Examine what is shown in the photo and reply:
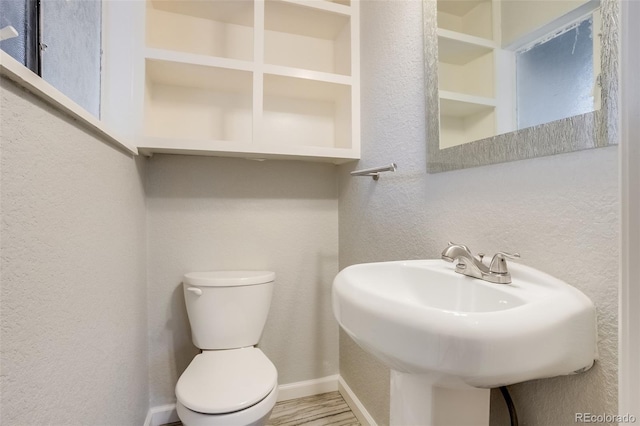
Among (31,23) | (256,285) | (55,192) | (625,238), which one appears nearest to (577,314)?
(625,238)

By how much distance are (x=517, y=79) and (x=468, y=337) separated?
0.69 meters

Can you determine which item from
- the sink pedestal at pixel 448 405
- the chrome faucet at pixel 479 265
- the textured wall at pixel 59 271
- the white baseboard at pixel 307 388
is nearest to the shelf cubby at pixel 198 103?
the textured wall at pixel 59 271

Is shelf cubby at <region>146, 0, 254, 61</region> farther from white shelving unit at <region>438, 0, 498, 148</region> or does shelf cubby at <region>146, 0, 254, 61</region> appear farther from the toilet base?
the toilet base

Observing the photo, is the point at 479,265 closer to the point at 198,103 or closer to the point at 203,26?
the point at 198,103

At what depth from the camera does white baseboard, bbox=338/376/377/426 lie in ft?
4.63

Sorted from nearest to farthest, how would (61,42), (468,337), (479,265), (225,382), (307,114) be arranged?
(468,337) → (479,265) → (61,42) → (225,382) → (307,114)

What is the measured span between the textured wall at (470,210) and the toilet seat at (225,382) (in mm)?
516

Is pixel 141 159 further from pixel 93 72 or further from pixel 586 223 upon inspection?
pixel 586 223

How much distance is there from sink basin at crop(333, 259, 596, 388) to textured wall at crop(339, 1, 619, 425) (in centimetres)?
6

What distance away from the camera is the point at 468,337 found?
0.44 meters

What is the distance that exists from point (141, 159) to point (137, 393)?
3.24ft

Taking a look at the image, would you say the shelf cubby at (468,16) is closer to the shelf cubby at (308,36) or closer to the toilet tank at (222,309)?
the shelf cubby at (308,36)

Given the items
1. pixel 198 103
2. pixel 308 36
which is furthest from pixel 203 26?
pixel 308 36

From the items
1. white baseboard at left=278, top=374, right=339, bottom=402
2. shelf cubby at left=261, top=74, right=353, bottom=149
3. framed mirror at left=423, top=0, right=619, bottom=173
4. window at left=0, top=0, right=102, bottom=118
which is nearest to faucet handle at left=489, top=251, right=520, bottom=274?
framed mirror at left=423, top=0, right=619, bottom=173
